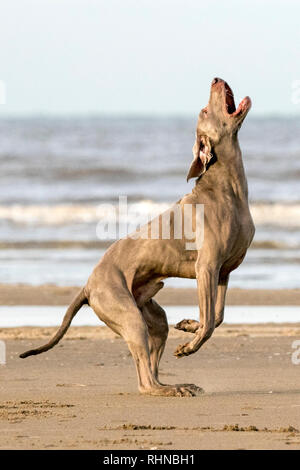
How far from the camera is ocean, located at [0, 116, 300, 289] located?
16.4 m

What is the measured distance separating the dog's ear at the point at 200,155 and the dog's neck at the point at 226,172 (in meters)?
0.05

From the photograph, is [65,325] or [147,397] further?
[65,325]

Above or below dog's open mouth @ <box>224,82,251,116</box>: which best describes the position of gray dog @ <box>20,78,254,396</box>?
below

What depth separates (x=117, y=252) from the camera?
7668mm

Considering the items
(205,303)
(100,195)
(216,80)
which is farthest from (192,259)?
(100,195)

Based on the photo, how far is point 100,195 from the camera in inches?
1044

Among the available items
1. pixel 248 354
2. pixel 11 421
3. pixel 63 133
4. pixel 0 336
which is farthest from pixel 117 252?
pixel 63 133

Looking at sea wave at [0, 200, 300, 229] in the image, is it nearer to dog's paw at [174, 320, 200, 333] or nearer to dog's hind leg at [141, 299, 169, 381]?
dog's hind leg at [141, 299, 169, 381]

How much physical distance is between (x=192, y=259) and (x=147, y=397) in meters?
0.93

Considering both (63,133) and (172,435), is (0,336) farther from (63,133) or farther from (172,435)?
(63,133)

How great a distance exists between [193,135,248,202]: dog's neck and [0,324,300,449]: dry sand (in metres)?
1.36

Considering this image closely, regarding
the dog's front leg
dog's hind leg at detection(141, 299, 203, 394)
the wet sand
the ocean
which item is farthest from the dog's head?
the ocean

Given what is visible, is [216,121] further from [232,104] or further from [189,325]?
[189,325]
